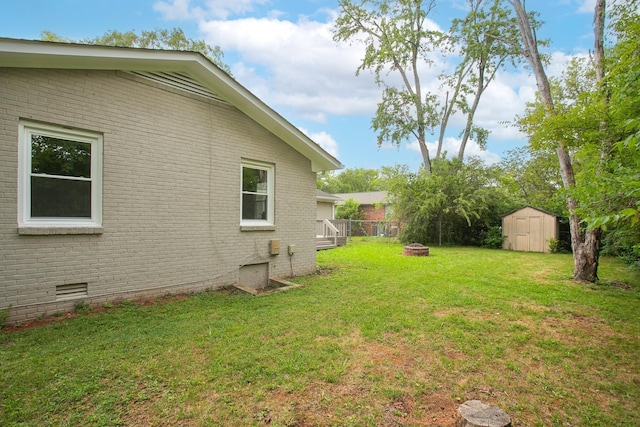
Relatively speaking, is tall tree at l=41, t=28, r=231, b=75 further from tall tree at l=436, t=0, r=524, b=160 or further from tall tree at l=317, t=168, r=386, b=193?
tall tree at l=317, t=168, r=386, b=193

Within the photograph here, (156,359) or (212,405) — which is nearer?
(212,405)

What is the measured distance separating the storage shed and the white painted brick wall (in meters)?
13.6

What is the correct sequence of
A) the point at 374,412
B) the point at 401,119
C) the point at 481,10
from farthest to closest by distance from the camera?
1. the point at 401,119
2. the point at 481,10
3. the point at 374,412

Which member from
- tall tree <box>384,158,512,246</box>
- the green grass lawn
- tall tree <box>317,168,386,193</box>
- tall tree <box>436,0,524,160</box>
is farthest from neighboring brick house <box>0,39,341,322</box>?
tall tree <box>317,168,386,193</box>

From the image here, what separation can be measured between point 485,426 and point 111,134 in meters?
5.88

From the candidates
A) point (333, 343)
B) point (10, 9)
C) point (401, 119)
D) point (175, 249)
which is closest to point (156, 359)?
point (333, 343)

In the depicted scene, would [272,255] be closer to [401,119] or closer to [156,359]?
[156,359]

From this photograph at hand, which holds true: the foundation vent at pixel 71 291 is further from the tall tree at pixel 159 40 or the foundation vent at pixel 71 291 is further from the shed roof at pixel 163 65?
the tall tree at pixel 159 40

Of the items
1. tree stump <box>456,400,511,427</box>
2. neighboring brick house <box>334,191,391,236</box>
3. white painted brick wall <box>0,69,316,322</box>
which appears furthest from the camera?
neighboring brick house <box>334,191,391,236</box>

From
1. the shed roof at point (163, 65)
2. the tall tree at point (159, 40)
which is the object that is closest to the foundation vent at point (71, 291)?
the shed roof at point (163, 65)

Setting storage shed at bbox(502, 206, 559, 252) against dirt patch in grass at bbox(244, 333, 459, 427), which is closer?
dirt patch in grass at bbox(244, 333, 459, 427)

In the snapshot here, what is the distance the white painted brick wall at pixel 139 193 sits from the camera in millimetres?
3988

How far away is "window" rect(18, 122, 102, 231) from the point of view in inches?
162

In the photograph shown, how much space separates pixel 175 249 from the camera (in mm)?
5465
